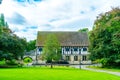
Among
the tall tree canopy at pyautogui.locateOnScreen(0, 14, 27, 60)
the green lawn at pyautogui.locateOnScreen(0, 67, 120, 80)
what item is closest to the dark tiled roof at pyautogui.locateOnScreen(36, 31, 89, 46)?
the tall tree canopy at pyautogui.locateOnScreen(0, 14, 27, 60)

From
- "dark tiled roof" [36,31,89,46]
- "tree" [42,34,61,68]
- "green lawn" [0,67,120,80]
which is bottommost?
"green lawn" [0,67,120,80]

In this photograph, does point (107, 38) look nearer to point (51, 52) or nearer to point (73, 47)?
point (51, 52)

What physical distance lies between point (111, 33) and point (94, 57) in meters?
6.61

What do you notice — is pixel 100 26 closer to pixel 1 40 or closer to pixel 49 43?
pixel 49 43

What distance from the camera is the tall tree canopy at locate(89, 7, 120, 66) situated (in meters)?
51.1

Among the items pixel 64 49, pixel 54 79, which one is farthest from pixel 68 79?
pixel 64 49

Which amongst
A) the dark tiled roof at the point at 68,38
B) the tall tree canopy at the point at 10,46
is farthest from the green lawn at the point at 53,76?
the dark tiled roof at the point at 68,38

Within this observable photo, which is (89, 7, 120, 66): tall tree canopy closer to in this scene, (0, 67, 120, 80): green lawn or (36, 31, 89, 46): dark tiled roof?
(0, 67, 120, 80): green lawn

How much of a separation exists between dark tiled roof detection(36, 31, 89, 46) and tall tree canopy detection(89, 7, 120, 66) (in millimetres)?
25100

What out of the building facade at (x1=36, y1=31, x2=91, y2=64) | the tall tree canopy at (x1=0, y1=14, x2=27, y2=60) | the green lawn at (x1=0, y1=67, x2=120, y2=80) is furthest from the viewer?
the building facade at (x1=36, y1=31, x2=91, y2=64)

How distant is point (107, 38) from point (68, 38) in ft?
102

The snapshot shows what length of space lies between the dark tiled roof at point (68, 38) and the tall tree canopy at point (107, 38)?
25.1m

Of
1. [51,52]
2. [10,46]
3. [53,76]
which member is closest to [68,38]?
[51,52]

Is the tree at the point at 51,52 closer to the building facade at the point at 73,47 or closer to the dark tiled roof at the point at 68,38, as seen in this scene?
the dark tiled roof at the point at 68,38
